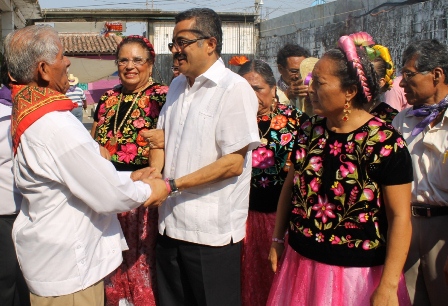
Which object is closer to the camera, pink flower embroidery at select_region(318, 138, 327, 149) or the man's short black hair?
pink flower embroidery at select_region(318, 138, 327, 149)

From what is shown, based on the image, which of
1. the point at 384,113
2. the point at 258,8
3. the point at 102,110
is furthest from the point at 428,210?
the point at 258,8

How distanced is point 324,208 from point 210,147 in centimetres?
64

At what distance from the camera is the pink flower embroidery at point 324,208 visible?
7.58 ft

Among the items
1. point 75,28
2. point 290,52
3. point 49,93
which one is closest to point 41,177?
point 49,93

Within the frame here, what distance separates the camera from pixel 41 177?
2.20 metres

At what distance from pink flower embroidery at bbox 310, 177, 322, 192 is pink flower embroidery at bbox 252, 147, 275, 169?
2.95 feet

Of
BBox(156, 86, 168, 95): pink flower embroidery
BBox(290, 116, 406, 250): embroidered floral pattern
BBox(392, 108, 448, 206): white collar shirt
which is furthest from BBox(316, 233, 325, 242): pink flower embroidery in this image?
BBox(156, 86, 168, 95): pink flower embroidery

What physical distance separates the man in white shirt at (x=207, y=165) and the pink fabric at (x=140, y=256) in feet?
1.60

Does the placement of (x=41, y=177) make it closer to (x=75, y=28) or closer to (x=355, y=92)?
(x=355, y=92)

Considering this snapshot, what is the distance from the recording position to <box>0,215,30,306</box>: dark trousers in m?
3.20

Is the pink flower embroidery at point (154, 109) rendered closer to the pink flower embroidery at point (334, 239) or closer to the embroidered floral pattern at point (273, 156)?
the embroidered floral pattern at point (273, 156)

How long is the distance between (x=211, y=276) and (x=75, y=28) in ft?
74.2

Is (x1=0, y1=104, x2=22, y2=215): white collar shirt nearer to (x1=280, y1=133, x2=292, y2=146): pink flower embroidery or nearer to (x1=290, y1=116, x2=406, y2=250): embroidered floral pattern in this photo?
(x1=280, y1=133, x2=292, y2=146): pink flower embroidery

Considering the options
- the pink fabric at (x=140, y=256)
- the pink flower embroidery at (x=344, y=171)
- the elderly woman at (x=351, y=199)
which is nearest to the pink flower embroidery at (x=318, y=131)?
the elderly woman at (x=351, y=199)
